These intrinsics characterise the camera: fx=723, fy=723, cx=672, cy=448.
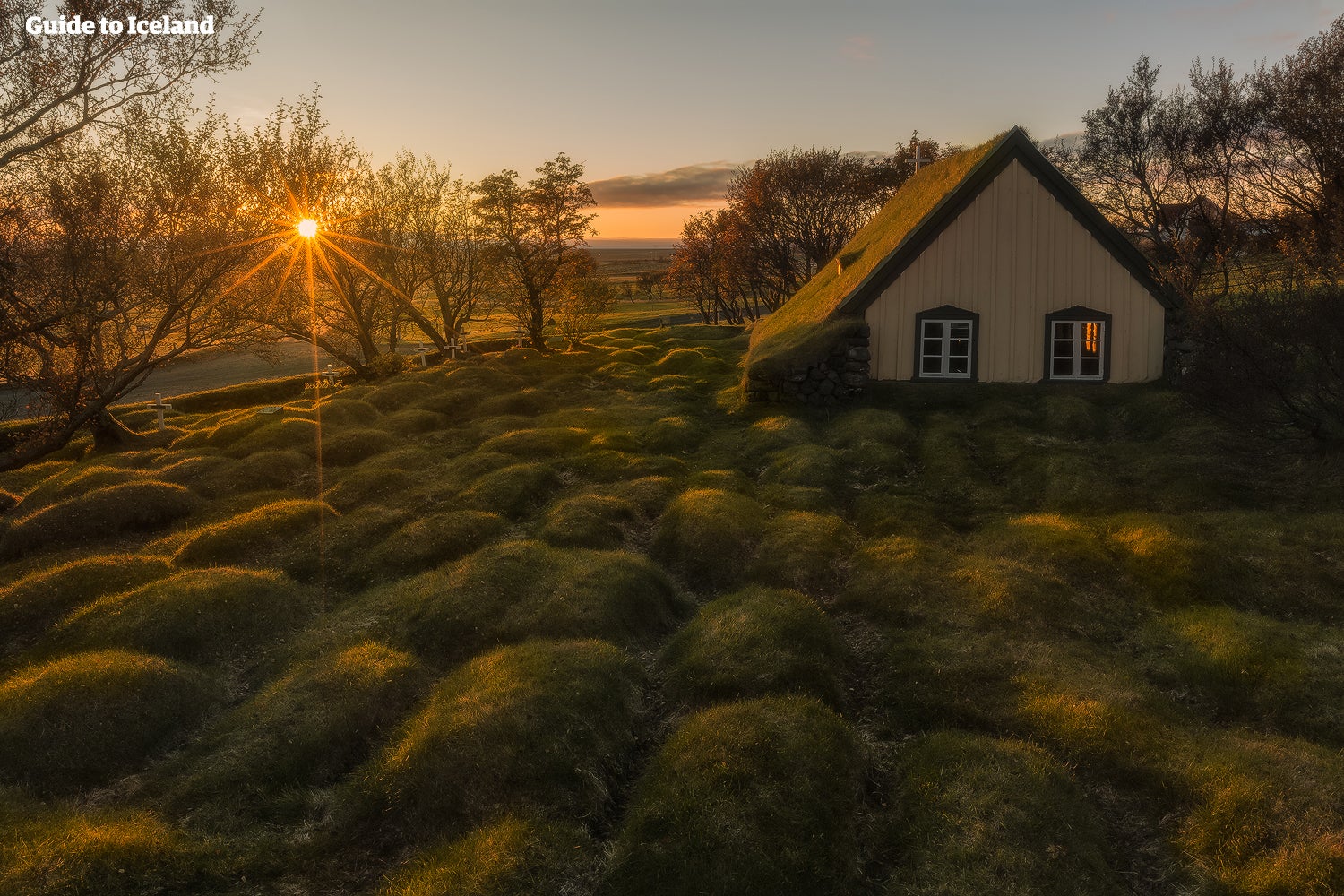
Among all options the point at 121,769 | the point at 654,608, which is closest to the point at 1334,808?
the point at 654,608

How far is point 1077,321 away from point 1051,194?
4.80m

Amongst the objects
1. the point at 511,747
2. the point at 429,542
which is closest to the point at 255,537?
the point at 429,542

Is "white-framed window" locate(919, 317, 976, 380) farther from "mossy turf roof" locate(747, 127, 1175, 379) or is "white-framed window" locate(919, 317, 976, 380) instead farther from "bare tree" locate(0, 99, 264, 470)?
"bare tree" locate(0, 99, 264, 470)

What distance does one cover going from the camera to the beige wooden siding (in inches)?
1057

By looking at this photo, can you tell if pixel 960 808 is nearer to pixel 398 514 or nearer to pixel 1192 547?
pixel 1192 547

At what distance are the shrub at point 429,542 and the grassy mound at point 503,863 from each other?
8.78 meters

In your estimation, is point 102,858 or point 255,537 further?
point 255,537

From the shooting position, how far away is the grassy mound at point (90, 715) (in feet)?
30.8

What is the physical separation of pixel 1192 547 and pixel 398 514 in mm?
17947

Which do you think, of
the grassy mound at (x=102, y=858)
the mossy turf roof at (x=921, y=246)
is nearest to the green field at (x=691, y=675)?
the grassy mound at (x=102, y=858)

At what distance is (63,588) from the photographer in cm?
1452

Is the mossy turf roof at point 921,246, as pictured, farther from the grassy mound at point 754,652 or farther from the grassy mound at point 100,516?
the grassy mound at point 100,516

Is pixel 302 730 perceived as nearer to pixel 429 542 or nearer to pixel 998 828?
pixel 429 542

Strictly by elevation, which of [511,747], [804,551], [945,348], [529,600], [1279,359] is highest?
[945,348]
